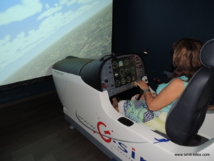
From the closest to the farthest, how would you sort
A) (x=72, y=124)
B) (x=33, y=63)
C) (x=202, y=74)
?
(x=202, y=74) → (x=72, y=124) → (x=33, y=63)

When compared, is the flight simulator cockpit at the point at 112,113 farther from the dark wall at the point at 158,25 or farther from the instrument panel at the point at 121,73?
the dark wall at the point at 158,25

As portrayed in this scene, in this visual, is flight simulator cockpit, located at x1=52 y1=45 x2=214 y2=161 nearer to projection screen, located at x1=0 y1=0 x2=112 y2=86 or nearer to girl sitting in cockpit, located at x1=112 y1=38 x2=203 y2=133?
girl sitting in cockpit, located at x1=112 y1=38 x2=203 y2=133

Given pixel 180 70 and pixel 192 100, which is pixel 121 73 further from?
pixel 192 100

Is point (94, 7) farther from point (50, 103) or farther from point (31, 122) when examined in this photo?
point (31, 122)

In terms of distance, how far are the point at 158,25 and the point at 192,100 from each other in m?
2.09

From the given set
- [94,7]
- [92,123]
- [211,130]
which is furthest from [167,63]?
[92,123]

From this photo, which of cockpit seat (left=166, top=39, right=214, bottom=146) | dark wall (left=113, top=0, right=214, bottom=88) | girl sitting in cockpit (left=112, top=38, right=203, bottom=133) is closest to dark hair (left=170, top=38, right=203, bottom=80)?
girl sitting in cockpit (left=112, top=38, right=203, bottom=133)

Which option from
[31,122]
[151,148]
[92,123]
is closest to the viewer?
[151,148]

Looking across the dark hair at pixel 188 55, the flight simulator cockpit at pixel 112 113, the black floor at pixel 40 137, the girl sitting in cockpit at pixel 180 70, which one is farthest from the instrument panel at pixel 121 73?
the black floor at pixel 40 137

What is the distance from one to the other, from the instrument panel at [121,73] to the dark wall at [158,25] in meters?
0.50

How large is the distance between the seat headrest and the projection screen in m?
2.08

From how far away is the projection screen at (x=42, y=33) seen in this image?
204 centimetres

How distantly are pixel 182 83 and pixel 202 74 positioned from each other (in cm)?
13

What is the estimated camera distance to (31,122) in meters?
2.23
